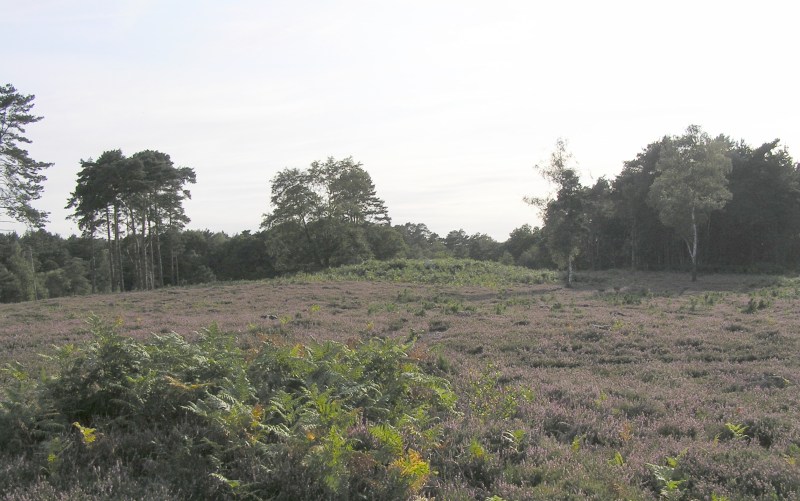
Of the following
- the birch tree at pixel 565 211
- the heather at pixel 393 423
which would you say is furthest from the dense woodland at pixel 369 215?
the heather at pixel 393 423

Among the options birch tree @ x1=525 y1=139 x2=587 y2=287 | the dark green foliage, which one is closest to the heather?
the dark green foliage

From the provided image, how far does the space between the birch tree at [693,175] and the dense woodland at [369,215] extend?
10cm

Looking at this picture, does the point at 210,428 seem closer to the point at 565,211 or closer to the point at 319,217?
the point at 565,211

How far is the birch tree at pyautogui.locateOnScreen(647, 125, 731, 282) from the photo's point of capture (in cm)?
4003

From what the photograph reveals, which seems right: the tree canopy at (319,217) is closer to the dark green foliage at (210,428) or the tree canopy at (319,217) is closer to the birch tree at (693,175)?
the birch tree at (693,175)

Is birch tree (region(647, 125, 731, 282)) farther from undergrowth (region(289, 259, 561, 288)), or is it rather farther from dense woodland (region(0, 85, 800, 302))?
undergrowth (region(289, 259, 561, 288))

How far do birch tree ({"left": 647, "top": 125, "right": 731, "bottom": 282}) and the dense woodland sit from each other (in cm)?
10

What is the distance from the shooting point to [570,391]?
8.51 m

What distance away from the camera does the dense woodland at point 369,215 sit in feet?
121

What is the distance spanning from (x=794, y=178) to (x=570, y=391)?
59.4 m

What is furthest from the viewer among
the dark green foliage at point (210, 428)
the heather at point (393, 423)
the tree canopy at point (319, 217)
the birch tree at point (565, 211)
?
the tree canopy at point (319, 217)

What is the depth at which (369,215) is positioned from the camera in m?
63.4

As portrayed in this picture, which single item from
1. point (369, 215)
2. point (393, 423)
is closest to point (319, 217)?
point (369, 215)

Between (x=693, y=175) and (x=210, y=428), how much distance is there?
44256 millimetres
